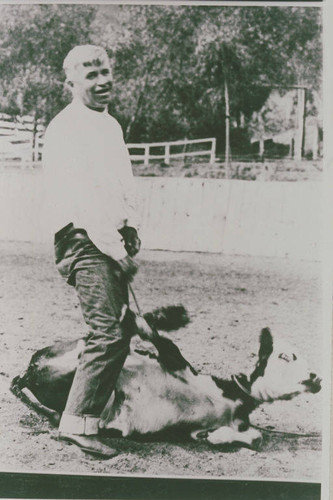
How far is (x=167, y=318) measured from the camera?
2.50m

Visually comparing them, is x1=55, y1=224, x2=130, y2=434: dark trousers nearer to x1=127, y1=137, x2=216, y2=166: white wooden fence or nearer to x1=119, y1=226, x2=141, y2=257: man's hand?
x1=119, y1=226, x2=141, y2=257: man's hand

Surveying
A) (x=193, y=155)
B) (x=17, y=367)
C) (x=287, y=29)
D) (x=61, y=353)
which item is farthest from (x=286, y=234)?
(x=17, y=367)

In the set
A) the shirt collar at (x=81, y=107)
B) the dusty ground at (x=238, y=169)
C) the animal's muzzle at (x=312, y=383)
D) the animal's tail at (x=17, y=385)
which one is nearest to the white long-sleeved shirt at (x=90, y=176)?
the shirt collar at (x=81, y=107)

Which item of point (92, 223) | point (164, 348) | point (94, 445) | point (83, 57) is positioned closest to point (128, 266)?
point (92, 223)

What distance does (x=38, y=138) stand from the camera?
2529 millimetres

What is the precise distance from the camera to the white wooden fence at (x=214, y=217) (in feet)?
8.23

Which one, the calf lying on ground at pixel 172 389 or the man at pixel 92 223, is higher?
the man at pixel 92 223

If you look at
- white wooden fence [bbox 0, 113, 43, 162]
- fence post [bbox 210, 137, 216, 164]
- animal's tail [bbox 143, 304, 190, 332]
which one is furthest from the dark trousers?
fence post [bbox 210, 137, 216, 164]

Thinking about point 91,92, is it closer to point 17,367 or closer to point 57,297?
point 57,297

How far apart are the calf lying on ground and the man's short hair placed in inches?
41.7

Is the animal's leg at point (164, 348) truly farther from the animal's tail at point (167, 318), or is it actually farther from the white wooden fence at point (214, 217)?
the white wooden fence at point (214, 217)

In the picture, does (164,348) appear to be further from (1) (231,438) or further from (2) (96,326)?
(1) (231,438)

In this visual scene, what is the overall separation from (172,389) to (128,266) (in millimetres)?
537

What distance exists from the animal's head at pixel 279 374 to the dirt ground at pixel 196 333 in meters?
0.04
